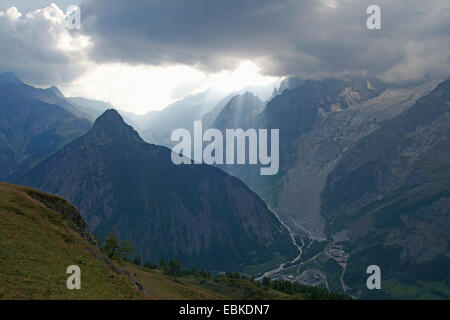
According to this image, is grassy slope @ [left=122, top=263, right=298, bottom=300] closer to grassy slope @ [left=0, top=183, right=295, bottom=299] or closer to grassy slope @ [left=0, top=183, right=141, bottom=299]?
grassy slope @ [left=0, top=183, right=295, bottom=299]

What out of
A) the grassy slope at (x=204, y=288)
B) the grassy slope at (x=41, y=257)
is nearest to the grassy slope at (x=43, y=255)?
the grassy slope at (x=41, y=257)

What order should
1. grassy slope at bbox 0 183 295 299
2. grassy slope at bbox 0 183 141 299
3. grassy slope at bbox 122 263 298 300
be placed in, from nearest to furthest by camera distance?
grassy slope at bbox 0 183 141 299, grassy slope at bbox 0 183 295 299, grassy slope at bbox 122 263 298 300

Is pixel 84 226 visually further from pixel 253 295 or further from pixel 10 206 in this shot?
pixel 253 295

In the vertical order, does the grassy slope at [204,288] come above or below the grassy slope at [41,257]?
A: below

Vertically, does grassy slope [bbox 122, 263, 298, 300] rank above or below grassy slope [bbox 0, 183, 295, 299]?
below

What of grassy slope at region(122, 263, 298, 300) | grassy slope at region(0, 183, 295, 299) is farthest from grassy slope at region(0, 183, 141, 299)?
grassy slope at region(122, 263, 298, 300)

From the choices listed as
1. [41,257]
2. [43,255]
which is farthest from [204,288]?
[41,257]

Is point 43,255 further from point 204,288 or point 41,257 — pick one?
point 204,288

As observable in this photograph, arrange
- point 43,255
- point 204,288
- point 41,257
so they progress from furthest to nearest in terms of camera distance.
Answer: point 204,288
point 43,255
point 41,257

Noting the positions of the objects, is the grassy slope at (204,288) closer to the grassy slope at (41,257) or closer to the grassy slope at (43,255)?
the grassy slope at (43,255)

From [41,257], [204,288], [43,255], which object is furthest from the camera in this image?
[204,288]
